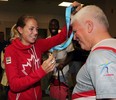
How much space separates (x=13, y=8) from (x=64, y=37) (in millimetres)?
9156

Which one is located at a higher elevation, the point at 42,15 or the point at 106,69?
the point at 42,15

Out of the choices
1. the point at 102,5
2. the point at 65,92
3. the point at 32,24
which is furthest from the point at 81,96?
the point at 102,5

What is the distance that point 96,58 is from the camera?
3.96ft

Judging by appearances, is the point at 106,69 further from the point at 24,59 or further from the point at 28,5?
the point at 28,5

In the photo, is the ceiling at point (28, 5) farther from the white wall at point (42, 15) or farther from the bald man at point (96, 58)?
the bald man at point (96, 58)

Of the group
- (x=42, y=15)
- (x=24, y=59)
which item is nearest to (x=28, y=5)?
(x=42, y=15)

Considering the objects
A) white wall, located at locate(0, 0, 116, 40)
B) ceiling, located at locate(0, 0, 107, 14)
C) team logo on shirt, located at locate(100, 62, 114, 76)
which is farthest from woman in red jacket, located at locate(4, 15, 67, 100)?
ceiling, located at locate(0, 0, 107, 14)

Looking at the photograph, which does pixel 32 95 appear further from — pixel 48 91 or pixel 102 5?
pixel 102 5

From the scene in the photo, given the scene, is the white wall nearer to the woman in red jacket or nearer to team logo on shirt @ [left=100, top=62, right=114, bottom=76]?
the woman in red jacket

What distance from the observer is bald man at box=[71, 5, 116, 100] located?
115 cm

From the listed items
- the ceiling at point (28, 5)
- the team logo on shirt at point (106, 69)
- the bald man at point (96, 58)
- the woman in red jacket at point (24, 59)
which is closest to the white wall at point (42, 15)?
the ceiling at point (28, 5)

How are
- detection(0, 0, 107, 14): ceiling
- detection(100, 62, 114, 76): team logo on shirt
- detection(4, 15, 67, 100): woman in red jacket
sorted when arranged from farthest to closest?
detection(0, 0, 107, 14): ceiling, detection(4, 15, 67, 100): woman in red jacket, detection(100, 62, 114, 76): team logo on shirt

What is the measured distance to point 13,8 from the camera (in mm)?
11188

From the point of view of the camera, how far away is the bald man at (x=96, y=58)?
3.76ft
